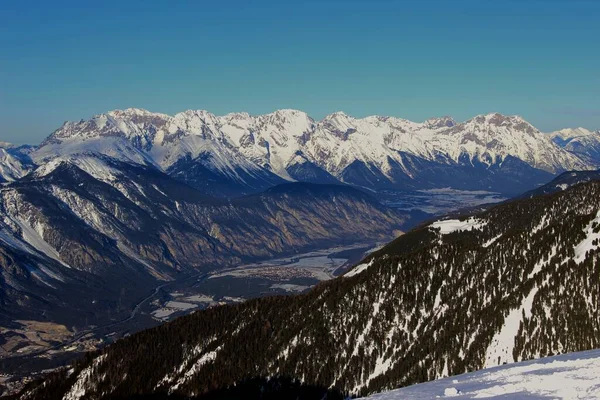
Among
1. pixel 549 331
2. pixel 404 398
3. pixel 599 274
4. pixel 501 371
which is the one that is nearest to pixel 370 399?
pixel 404 398

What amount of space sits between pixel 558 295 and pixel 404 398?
146939mm

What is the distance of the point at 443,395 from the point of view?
65250 millimetres

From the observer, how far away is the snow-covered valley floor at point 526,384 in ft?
200

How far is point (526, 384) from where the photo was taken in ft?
213

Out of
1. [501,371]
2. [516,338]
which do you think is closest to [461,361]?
[516,338]

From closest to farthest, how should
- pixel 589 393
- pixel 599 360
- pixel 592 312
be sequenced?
1. pixel 589 393
2. pixel 599 360
3. pixel 592 312

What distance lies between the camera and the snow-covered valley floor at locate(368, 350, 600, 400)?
200ft

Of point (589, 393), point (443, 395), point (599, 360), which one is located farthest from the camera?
point (599, 360)

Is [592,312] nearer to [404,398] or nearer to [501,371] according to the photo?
[501,371]

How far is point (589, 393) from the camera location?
59.2 meters

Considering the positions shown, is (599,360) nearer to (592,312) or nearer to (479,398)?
(479,398)

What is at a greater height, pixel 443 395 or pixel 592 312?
pixel 443 395

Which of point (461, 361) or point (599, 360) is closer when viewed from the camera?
point (599, 360)

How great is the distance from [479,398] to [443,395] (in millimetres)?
4202
